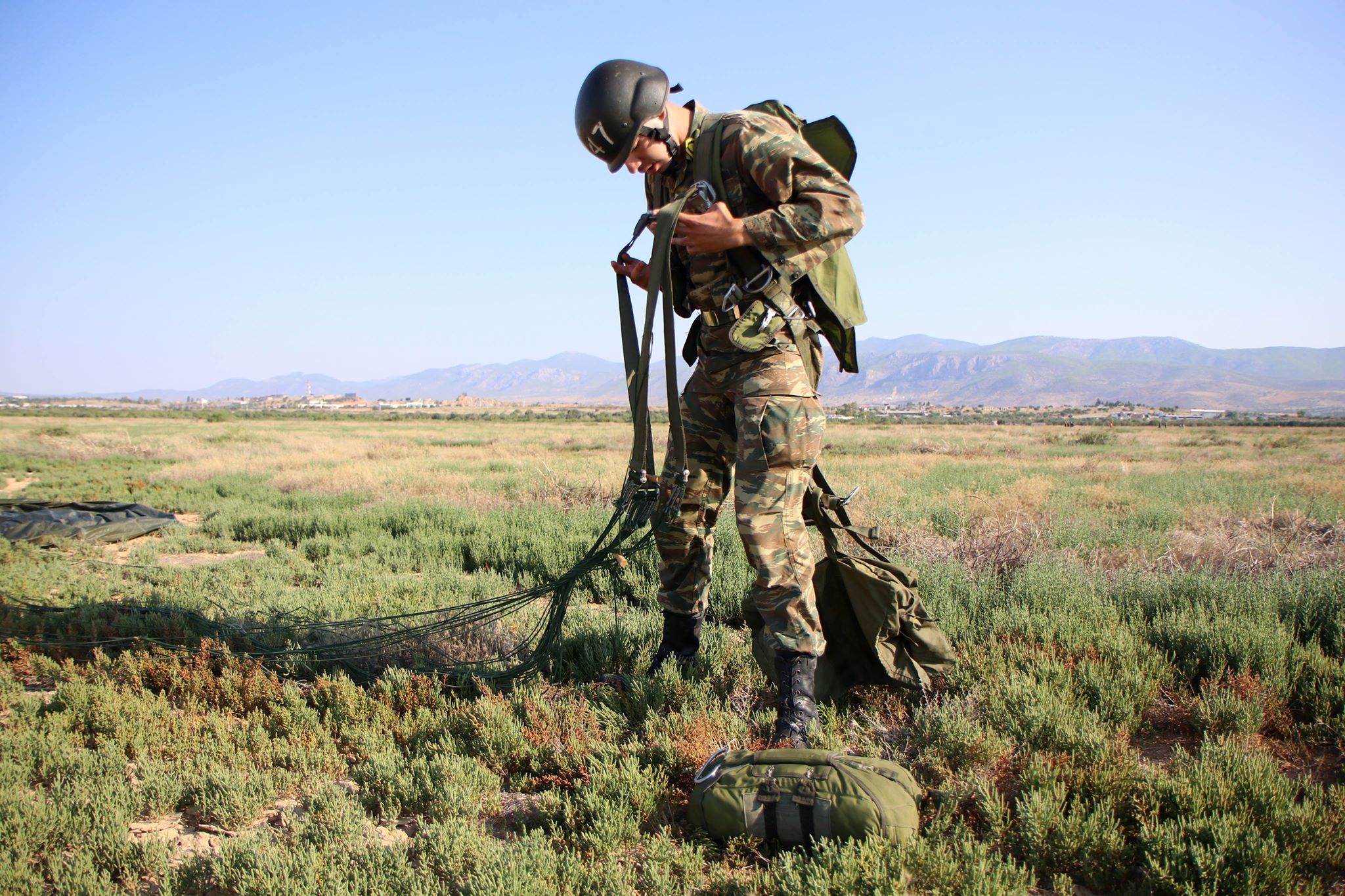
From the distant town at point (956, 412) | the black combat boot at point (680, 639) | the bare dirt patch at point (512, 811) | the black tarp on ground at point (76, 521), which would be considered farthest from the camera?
the distant town at point (956, 412)

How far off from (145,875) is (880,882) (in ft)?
7.23

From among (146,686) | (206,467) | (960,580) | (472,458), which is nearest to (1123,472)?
(960,580)

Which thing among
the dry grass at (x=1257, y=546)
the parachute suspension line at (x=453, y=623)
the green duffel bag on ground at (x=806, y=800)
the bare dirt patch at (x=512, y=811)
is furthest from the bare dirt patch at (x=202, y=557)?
the dry grass at (x=1257, y=546)

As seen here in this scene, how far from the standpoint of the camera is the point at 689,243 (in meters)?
2.88

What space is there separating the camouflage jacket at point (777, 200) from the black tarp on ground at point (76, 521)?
7.97 m

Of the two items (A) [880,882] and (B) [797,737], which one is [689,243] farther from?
(A) [880,882]

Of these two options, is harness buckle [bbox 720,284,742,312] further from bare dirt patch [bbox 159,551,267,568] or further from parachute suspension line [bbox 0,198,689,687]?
bare dirt patch [bbox 159,551,267,568]

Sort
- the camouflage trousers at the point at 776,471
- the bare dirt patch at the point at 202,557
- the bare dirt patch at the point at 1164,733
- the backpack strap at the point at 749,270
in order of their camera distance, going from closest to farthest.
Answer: the bare dirt patch at the point at 1164,733 → the camouflage trousers at the point at 776,471 → the backpack strap at the point at 749,270 → the bare dirt patch at the point at 202,557

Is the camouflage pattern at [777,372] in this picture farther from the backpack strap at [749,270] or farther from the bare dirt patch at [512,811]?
the bare dirt patch at [512,811]

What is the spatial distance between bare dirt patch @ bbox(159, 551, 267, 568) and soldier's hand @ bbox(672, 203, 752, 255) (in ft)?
20.6

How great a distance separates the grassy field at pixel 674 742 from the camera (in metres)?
2.11

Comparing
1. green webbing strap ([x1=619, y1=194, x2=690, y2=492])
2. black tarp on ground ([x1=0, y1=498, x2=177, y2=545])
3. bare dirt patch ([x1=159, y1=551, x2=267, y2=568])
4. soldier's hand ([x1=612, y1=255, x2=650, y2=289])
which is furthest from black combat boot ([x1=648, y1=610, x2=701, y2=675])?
black tarp on ground ([x1=0, y1=498, x2=177, y2=545])

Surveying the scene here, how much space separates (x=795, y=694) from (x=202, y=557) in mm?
6954

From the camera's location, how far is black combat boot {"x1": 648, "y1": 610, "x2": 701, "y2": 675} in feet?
11.7
